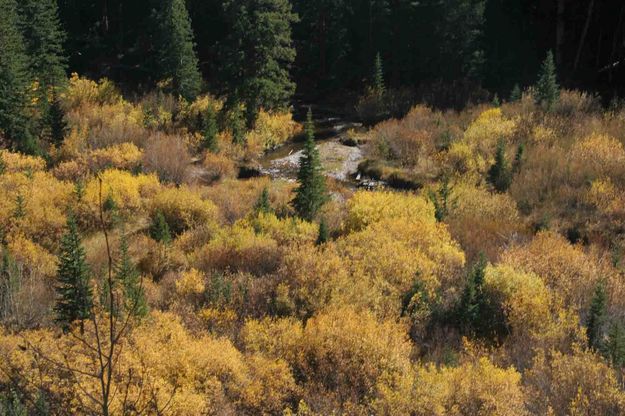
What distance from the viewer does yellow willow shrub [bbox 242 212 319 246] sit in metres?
13.8

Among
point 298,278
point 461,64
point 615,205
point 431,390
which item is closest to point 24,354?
point 298,278

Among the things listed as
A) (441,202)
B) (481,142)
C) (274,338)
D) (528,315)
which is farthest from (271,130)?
(528,315)

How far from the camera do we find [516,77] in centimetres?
3188

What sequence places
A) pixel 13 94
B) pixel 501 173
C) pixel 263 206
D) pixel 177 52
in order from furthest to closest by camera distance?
1. pixel 177 52
2. pixel 13 94
3. pixel 501 173
4. pixel 263 206

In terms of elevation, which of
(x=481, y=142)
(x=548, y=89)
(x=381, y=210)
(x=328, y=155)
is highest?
(x=548, y=89)

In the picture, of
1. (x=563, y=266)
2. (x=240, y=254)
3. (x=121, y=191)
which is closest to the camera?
(x=563, y=266)

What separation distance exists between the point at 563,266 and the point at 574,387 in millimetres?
4267

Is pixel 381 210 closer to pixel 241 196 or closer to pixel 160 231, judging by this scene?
pixel 241 196

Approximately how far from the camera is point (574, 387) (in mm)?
8016

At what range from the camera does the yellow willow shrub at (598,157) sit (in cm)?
1708

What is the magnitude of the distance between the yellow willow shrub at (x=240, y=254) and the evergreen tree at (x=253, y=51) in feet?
47.5

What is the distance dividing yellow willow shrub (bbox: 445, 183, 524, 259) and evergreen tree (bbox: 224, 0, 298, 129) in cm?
1275

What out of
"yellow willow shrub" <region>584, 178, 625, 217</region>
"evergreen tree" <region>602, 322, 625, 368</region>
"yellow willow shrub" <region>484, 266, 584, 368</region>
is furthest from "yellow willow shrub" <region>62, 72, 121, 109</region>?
"evergreen tree" <region>602, 322, 625, 368</region>

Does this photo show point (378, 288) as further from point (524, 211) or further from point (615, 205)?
point (615, 205)
